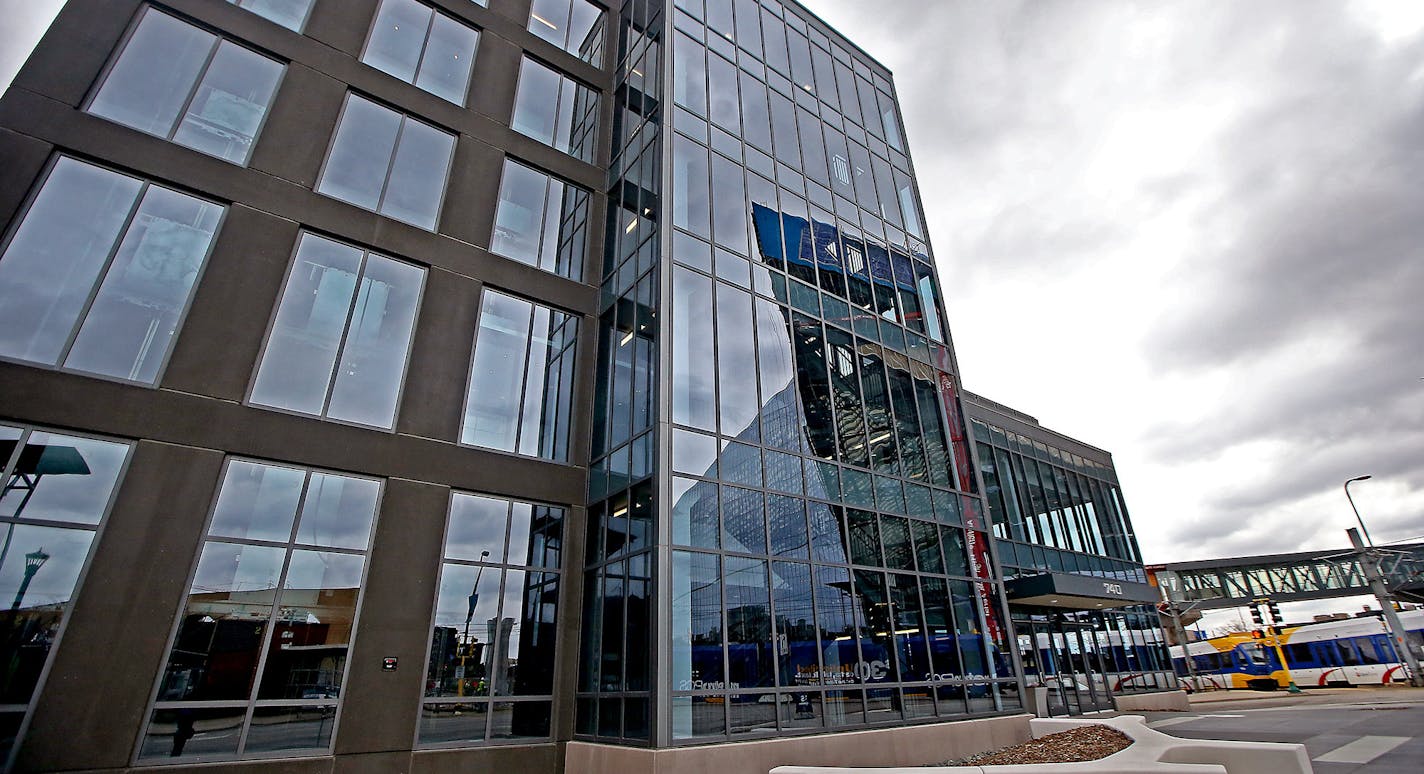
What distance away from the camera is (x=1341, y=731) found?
1614 centimetres

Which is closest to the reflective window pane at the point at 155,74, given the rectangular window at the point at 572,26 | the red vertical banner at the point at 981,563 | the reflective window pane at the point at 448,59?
the reflective window pane at the point at 448,59

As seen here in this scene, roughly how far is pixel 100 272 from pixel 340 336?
3.55m

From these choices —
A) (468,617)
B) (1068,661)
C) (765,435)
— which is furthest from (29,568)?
(1068,661)

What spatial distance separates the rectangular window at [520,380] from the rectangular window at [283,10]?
7059mm

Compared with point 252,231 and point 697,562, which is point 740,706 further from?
point 252,231

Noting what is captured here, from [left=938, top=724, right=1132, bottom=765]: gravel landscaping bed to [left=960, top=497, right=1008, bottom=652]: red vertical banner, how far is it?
2.40 m

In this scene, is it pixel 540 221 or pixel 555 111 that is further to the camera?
pixel 555 111

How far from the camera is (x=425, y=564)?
1180 centimetres

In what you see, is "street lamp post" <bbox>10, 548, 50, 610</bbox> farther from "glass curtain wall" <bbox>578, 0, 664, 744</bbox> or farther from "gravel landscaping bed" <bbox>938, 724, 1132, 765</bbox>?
"gravel landscaping bed" <bbox>938, 724, 1132, 765</bbox>

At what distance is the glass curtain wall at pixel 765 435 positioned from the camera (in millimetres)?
11672

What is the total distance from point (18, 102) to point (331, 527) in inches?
340

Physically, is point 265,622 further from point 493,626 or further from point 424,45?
point 424,45

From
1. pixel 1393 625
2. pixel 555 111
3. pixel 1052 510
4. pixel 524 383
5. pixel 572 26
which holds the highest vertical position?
pixel 572 26

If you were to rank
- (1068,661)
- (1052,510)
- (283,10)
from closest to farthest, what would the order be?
(283,10) → (1068,661) → (1052,510)
